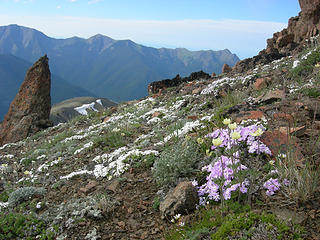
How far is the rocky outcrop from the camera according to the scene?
64.5ft

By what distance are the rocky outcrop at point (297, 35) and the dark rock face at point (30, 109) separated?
51.2ft

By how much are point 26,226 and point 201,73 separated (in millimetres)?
19903

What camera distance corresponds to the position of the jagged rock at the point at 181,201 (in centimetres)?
392

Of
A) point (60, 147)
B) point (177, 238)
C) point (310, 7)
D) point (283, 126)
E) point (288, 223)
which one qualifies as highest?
point (310, 7)

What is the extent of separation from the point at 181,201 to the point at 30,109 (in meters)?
20.0

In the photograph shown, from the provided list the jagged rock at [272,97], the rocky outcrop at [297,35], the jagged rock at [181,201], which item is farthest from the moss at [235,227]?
the rocky outcrop at [297,35]

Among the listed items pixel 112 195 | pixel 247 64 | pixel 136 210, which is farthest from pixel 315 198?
pixel 247 64

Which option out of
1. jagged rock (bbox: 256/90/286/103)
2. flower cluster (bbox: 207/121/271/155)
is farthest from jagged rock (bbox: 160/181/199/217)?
jagged rock (bbox: 256/90/286/103)

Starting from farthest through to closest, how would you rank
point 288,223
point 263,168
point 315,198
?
point 263,168 < point 315,198 < point 288,223

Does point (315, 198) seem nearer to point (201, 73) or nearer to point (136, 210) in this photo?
point (136, 210)

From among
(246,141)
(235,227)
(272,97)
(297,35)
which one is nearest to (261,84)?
(272,97)

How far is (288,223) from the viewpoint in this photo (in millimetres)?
2877

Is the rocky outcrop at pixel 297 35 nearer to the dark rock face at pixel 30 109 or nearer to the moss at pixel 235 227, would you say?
the dark rock face at pixel 30 109

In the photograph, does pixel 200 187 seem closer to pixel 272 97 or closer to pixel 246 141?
pixel 246 141
